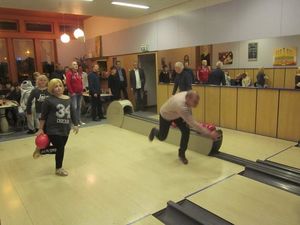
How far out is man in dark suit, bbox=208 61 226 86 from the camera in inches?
243

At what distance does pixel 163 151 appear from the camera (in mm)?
4609

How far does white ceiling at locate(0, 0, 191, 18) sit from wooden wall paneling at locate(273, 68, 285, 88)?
2.95 meters

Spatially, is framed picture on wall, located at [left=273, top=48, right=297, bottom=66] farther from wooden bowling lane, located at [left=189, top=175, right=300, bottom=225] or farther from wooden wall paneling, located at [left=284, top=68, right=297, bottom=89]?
wooden bowling lane, located at [left=189, top=175, right=300, bottom=225]

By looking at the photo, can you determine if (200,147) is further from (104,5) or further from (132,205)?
(104,5)

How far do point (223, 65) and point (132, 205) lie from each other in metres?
4.71

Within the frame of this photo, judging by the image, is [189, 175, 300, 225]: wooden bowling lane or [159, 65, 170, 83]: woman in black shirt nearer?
[189, 175, 300, 225]: wooden bowling lane

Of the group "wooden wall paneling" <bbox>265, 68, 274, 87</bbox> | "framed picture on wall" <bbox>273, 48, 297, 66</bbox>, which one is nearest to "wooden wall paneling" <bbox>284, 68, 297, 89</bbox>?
"framed picture on wall" <bbox>273, 48, 297, 66</bbox>

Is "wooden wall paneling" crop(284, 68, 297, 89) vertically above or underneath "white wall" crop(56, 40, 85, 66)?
underneath

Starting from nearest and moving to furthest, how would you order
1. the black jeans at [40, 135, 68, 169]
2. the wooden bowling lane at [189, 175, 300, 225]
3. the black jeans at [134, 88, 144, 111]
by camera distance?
the wooden bowling lane at [189, 175, 300, 225] → the black jeans at [40, 135, 68, 169] → the black jeans at [134, 88, 144, 111]

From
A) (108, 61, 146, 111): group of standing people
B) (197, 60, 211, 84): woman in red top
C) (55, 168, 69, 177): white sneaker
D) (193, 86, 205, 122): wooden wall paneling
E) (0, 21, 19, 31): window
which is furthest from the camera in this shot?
(0, 21, 19, 31): window

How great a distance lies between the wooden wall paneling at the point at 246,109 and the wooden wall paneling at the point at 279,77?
25.0 inches

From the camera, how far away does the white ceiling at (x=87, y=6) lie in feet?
20.8

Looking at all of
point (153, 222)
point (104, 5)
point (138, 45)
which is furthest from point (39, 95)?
point (138, 45)

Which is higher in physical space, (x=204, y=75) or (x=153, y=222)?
(x=204, y=75)
